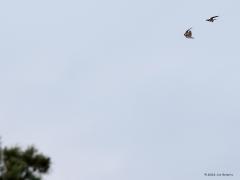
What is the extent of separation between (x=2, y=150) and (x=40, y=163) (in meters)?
2.12

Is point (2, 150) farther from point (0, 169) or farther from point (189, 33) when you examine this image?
point (189, 33)

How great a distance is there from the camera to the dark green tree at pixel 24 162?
2629 inches

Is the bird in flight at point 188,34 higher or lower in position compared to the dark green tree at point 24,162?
higher

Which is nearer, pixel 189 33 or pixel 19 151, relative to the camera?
pixel 19 151

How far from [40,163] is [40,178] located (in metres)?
0.91

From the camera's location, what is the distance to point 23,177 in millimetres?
67312

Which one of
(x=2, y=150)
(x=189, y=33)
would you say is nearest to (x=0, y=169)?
(x=2, y=150)

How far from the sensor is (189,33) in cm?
7494

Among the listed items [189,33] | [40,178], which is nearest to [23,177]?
[40,178]

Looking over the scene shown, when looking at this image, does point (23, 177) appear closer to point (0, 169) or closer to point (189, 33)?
point (0, 169)

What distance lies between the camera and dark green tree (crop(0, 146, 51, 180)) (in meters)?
66.8

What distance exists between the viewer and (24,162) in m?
67.4

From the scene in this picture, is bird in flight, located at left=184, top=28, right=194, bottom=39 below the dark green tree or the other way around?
the other way around

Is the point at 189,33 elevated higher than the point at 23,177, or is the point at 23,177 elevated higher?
the point at 189,33
